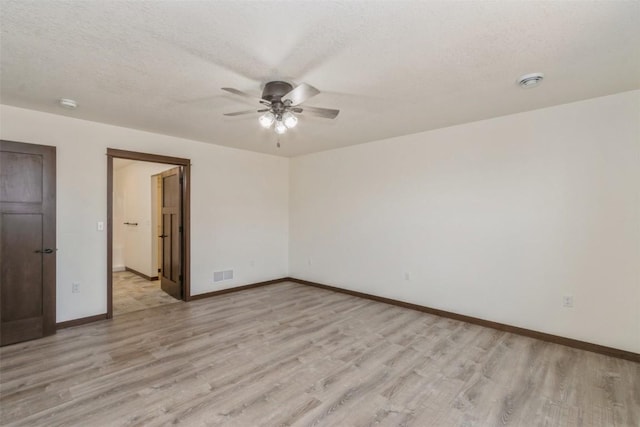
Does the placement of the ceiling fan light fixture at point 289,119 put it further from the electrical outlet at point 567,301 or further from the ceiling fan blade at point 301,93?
the electrical outlet at point 567,301

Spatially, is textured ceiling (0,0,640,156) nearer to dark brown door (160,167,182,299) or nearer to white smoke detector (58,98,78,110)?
white smoke detector (58,98,78,110)

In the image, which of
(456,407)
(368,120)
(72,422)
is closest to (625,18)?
(368,120)

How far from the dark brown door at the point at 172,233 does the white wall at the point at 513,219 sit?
2.78 metres

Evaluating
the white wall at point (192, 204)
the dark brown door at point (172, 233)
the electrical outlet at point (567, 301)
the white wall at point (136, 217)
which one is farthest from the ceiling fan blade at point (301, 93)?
the white wall at point (136, 217)

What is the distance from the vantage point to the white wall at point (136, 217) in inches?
246

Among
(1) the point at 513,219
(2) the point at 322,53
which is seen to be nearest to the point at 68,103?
(2) the point at 322,53

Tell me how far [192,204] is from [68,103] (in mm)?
2059

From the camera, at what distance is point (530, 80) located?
2.60m

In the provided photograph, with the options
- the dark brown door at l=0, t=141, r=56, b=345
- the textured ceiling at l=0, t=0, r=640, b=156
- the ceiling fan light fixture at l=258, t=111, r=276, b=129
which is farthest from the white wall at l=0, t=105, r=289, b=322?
the ceiling fan light fixture at l=258, t=111, r=276, b=129

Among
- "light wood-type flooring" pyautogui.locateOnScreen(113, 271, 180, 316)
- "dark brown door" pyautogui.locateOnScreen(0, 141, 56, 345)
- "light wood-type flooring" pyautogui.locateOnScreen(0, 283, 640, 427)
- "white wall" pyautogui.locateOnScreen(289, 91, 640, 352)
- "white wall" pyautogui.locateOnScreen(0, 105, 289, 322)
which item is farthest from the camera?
"light wood-type flooring" pyautogui.locateOnScreen(113, 271, 180, 316)

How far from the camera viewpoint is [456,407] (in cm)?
223

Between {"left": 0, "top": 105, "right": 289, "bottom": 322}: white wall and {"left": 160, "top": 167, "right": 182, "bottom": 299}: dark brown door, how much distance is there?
272 mm

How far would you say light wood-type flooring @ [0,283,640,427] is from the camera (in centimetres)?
213

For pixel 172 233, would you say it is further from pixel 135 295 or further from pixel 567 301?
pixel 567 301
